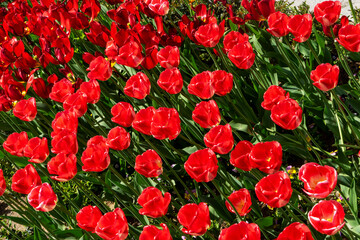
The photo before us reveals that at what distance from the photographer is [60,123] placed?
2111mm

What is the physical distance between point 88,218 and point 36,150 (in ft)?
1.50

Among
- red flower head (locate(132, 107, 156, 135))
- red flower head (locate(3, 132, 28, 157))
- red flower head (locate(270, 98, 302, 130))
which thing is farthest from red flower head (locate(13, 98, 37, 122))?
red flower head (locate(270, 98, 302, 130))

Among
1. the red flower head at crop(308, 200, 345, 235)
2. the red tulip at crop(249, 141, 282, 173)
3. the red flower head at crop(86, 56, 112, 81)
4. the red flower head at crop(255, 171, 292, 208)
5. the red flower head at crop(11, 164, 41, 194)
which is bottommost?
the red flower head at crop(308, 200, 345, 235)

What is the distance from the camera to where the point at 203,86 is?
6.77ft

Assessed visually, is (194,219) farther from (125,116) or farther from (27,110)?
(27,110)

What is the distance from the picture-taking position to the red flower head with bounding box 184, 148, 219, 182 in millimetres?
1665

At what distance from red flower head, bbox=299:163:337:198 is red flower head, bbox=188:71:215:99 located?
26.9 inches

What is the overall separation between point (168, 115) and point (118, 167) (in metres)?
1.50

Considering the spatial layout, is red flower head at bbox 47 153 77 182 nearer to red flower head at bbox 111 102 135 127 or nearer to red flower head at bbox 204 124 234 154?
red flower head at bbox 111 102 135 127

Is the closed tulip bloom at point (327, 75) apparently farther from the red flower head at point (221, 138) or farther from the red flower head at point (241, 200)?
the red flower head at point (241, 200)

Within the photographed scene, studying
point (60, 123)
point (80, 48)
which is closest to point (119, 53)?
point (60, 123)

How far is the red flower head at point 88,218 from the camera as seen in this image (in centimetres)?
179

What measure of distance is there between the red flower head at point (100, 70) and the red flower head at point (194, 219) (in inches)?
41.8

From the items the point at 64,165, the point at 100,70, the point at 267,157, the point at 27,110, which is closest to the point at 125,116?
the point at 64,165
